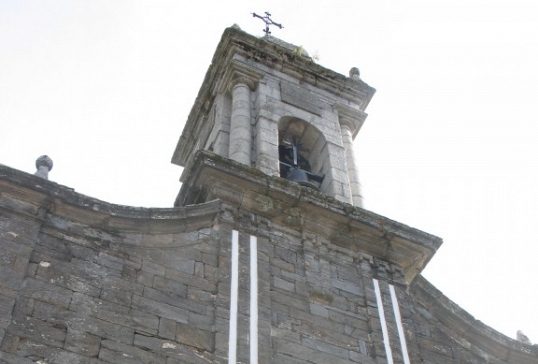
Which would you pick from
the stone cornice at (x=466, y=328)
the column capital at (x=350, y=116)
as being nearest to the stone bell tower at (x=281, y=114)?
the column capital at (x=350, y=116)

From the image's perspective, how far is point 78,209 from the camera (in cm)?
1109

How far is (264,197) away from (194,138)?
221 inches

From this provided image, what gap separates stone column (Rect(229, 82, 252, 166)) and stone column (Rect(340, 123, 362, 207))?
1.82 metres

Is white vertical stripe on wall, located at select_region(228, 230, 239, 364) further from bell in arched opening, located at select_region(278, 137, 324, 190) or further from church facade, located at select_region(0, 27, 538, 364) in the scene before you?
bell in arched opening, located at select_region(278, 137, 324, 190)

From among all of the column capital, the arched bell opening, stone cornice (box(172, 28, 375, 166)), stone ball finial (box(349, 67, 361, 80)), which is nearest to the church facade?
the arched bell opening

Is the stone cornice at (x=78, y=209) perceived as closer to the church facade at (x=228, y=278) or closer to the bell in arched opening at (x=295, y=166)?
the church facade at (x=228, y=278)

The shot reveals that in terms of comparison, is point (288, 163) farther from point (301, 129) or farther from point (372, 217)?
point (372, 217)

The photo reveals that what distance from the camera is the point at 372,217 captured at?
12.9 metres

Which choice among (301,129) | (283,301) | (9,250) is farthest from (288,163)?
(9,250)

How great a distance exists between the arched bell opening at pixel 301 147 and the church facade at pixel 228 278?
0.65 metres

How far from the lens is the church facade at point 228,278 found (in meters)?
9.79

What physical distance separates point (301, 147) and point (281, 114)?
2.42 feet

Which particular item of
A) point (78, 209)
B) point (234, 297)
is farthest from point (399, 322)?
point (78, 209)

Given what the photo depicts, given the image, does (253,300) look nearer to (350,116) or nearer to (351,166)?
(351,166)
